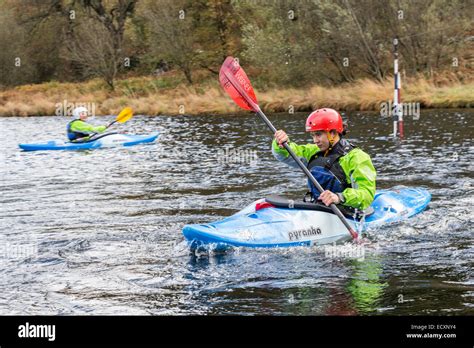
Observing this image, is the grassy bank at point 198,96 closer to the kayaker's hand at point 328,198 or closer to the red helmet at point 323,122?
the red helmet at point 323,122

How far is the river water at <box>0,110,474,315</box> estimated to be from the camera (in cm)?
614

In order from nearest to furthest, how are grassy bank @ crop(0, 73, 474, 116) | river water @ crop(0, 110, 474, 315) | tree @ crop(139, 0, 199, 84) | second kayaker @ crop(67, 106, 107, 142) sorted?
river water @ crop(0, 110, 474, 315)
second kayaker @ crop(67, 106, 107, 142)
grassy bank @ crop(0, 73, 474, 116)
tree @ crop(139, 0, 199, 84)

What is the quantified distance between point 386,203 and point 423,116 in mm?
14591

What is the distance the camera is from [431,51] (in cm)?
2883

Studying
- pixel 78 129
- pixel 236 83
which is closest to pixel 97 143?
pixel 78 129

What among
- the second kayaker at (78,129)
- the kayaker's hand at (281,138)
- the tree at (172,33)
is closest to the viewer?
the kayaker's hand at (281,138)

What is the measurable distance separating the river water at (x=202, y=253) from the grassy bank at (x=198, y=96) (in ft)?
33.3

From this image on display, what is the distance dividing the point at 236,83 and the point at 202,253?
2.14m

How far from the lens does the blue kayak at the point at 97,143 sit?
59.7 ft

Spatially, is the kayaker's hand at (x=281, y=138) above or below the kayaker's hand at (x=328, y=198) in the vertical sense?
above

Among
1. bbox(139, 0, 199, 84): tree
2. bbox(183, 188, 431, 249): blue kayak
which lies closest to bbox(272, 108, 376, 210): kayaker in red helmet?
bbox(183, 188, 431, 249): blue kayak

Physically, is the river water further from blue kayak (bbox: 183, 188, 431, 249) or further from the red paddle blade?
the red paddle blade

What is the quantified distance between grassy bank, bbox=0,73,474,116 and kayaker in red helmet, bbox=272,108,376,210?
1790cm

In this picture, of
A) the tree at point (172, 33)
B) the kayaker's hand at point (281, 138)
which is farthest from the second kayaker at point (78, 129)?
the tree at point (172, 33)
